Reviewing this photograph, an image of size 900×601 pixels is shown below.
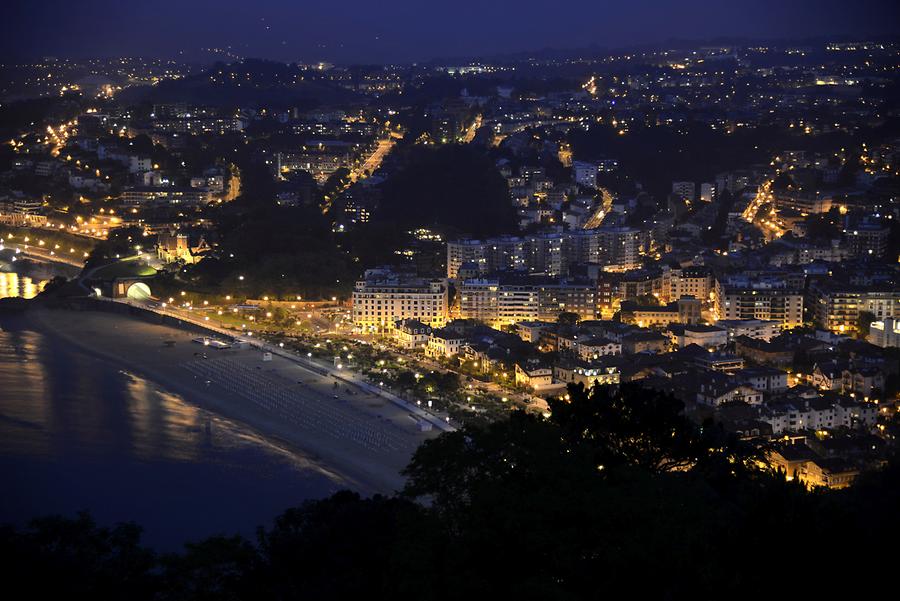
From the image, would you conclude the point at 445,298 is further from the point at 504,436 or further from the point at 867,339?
the point at 504,436

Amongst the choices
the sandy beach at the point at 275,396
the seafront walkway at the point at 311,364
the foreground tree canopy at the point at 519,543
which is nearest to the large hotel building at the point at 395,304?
the seafront walkway at the point at 311,364

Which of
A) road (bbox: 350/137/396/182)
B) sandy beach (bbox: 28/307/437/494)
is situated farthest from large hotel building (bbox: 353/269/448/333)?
road (bbox: 350/137/396/182)

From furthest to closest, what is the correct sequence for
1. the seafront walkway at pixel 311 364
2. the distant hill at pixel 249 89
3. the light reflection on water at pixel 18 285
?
the distant hill at pixel 249 89 → the light reflection on water at pixel 18 285 → the seafront walkway at pixel 311 364

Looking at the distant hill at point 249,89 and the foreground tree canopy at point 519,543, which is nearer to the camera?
the foreground tree canopy at point 519,543

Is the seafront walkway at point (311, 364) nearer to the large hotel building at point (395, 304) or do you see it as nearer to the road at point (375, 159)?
the large hotel building at point (395, 304)

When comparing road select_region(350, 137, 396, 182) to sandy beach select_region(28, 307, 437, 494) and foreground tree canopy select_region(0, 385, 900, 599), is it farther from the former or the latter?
foreground tree canopy select_region(0, 385, 900, 599)

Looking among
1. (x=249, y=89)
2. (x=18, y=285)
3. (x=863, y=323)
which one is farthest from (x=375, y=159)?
(x=863, y=323)

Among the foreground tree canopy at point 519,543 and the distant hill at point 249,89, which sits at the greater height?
the distant hill at point 249,89
